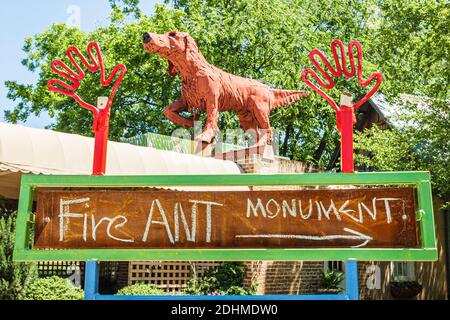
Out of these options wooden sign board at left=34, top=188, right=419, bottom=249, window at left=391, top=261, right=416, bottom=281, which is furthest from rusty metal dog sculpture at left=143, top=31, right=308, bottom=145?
wooden sign board at left=34, top=188, right=419, bottom=249

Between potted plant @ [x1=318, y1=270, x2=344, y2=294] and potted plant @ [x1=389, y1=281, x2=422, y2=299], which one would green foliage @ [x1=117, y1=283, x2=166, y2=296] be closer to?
potted plant @ [x1=318, y1=270, x2=344, y2=294]

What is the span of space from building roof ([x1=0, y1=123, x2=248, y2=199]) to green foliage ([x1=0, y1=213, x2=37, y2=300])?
87 cm

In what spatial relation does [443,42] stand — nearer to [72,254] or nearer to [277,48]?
[277,48]

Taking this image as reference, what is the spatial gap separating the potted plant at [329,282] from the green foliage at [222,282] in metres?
2.51

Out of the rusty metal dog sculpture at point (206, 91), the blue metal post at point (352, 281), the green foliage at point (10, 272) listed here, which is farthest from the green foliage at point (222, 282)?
the blue metal post at point (352, 281)

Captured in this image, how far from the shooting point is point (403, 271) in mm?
16547

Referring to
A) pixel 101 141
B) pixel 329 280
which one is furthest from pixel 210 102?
pixel 101 141

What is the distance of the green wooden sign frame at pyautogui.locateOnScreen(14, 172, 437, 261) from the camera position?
326cm

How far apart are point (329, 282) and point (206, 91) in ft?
17.5

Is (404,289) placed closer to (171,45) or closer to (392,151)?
(392,151)

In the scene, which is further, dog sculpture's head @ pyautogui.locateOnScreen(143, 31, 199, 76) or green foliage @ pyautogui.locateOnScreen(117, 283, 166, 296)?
dog sculpture's head @ pyautogui.locateOnScreen(143, 31, 199, 76)

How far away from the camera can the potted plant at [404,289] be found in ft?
50.9

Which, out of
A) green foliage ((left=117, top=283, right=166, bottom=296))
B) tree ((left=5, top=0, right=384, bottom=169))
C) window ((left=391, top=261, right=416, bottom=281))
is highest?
tree ((left=5, top=0, right=384, bottom=169))
